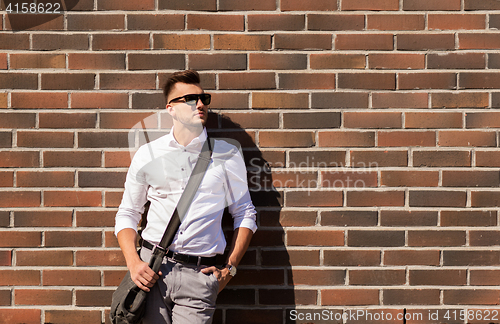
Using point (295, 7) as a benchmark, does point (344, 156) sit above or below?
below

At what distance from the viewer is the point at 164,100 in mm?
2258

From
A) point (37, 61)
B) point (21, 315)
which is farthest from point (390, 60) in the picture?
point (21, 315)

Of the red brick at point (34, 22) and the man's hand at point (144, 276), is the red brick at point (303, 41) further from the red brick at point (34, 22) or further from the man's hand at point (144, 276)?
the man's hand at point (144, 276)

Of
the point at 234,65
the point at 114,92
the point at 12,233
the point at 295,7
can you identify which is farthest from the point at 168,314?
the point at 295,7

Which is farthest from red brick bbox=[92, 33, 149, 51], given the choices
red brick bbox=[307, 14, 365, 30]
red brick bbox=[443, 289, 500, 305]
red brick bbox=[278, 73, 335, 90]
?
red brick bbox=[443, 289, 500, 305]

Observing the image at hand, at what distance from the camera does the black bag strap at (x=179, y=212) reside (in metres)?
1.94

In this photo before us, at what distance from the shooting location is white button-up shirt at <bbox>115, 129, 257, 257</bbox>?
1992mm

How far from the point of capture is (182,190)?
79.5 inches

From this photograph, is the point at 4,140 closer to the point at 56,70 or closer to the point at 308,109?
the point at 56,70

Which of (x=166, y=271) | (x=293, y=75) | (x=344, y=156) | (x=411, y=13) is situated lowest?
(x=166, y=271)

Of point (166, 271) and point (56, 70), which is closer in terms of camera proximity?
point (166, 271)

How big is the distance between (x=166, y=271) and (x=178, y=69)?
1240 millimetres

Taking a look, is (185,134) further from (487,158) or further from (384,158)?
(487,158)

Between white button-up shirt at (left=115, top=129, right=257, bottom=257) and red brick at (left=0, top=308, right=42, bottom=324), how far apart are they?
90 cm
